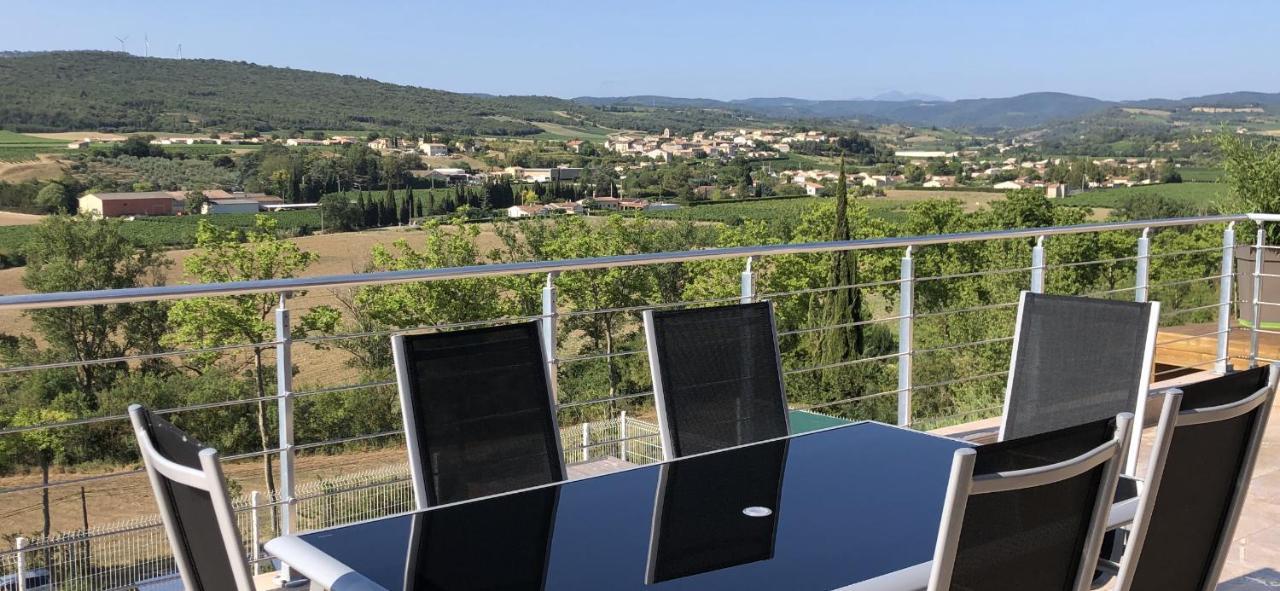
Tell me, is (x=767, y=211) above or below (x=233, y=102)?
below

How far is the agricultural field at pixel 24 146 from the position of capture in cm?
4619

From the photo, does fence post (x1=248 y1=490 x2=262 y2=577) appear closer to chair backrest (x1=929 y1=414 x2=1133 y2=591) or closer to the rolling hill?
chair backrest (x1=929 y1=414 x2=1133 y2=591)

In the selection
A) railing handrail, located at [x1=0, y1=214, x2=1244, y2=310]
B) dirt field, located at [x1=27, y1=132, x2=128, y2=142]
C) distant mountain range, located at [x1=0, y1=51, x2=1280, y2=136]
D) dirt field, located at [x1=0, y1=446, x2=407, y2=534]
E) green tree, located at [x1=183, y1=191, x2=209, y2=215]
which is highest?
distant mountain range, located at [x1=0, y1=51, x2=1280, y2=136]

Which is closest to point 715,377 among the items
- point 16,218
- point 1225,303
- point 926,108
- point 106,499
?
point 1225,303

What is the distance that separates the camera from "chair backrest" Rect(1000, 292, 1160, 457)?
247cm

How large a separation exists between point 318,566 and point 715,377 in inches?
51.6

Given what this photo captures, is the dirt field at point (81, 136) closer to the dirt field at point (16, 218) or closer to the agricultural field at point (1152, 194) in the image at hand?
→ the dirt field at point (16, 218)

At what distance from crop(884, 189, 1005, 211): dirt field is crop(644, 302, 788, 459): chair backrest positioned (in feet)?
154

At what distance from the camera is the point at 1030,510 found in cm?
129

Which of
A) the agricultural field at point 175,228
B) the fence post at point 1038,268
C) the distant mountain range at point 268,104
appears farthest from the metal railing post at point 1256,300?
the distant mountain range at point 268,104

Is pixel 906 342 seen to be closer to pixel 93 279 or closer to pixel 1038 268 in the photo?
pixel 1038 268

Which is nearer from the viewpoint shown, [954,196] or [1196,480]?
[1196,480]

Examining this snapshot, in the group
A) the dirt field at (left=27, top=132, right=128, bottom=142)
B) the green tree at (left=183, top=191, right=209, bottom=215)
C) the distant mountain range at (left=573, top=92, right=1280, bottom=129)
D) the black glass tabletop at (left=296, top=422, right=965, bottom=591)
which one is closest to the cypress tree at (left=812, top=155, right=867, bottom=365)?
the black glass tabletop at (left=296, top=422, right=965, bottom=591)

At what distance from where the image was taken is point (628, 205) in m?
49.3
